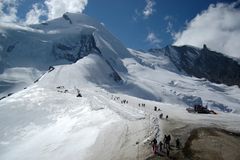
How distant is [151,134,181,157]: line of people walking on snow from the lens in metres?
52.7

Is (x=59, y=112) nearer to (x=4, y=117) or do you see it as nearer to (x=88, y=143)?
(x=4, y=117)

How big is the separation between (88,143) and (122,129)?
8195mm

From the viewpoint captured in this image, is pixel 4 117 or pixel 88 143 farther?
pixel 4 117

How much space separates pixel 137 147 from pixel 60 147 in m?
16.4

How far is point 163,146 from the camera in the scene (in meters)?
54.9

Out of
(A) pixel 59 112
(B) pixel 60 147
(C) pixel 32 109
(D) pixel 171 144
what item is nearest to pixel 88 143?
(B) pixel 60 147

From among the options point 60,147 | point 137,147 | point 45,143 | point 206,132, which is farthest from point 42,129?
point 206,132

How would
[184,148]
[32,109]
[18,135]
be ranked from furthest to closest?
1. [32,109]
2. [18,135]
3. [184,148]

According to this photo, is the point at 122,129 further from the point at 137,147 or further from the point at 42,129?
the point at 42,129

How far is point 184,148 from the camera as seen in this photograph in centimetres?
5441

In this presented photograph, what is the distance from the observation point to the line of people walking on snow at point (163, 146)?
A: 173ft

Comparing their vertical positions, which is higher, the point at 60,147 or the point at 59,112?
the point at 59,112

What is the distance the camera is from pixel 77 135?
72375 millimetres

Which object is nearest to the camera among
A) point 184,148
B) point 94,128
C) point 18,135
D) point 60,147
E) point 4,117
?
point 184,148
